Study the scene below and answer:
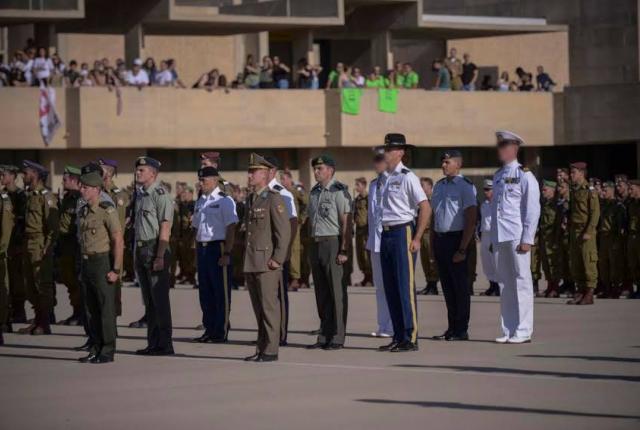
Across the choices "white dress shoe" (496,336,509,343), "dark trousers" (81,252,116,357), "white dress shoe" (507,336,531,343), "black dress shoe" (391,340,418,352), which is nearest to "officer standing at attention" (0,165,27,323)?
"dark trousers" (81,252,116,357)

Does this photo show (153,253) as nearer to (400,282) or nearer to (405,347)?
(400,282)

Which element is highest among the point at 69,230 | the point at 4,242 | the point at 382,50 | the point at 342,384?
the point at 382,50

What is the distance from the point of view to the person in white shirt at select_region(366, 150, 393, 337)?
15.5 meters

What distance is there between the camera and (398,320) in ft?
49.5

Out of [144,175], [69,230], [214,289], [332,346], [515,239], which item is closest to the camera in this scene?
[144,175]

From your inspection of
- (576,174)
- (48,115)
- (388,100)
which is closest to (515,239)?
(576,174)

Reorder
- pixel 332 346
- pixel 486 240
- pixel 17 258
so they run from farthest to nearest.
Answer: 1. pixel 486 240
2. pixel 17 258
3. pixel 332 346

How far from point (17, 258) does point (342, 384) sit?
7.56 meters

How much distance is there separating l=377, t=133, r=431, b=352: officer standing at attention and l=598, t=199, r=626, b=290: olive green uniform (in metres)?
8.31

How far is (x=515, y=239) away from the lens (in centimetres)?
1569

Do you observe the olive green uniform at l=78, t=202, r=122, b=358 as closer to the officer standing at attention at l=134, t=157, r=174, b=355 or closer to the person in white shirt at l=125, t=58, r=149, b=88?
the officer standing at attention at l=134, t=157, r=174, b=355

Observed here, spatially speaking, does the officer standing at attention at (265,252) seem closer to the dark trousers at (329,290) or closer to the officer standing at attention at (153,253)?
the officer standing at attention at (153,253)

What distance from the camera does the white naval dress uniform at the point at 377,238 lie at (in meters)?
15.5

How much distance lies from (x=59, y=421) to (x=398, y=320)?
16.5 ft
